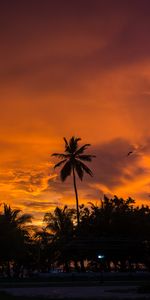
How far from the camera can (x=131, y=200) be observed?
7556 cm

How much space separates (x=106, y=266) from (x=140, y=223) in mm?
11229

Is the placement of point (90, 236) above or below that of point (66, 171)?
below

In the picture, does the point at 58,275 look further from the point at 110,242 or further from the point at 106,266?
the point at 106,266

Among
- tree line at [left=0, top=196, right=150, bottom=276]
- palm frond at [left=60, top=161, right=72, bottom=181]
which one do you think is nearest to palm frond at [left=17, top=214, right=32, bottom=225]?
tree line at [left=0, top=196, right=150, bottom=276]

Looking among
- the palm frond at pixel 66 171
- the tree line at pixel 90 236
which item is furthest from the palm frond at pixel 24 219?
the palm frond at pixel 66 171

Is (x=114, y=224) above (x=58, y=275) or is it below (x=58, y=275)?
above

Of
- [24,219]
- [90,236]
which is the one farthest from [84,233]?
[24,219]

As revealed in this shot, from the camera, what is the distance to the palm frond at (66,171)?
64188 millimetres

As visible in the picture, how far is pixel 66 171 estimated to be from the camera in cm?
6450

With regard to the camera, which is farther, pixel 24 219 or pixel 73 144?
pixel 24 219

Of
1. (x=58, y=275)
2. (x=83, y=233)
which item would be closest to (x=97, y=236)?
(x=83, y=233)

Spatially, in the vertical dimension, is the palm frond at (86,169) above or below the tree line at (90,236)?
above

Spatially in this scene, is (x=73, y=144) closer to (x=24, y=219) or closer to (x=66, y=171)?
(x=66, y=171)

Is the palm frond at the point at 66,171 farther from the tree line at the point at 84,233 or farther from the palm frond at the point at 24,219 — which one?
the palm frond at the point at 24,219
